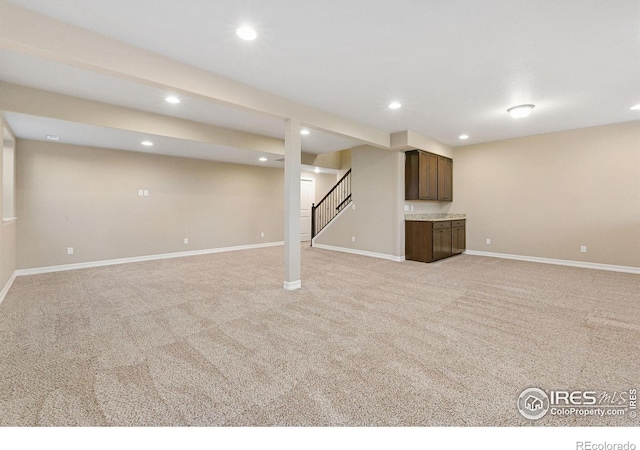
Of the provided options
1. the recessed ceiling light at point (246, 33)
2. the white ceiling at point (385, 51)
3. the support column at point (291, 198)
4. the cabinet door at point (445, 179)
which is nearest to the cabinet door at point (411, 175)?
the cabinet door at point (445, 179)

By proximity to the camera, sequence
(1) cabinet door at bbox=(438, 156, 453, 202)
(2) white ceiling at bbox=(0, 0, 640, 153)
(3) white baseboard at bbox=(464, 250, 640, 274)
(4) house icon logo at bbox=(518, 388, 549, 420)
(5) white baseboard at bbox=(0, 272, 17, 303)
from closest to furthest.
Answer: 1. (4) house icon logo at bbox=(518, 388, 549, 420)
2. (2) white ceiling at bbox=(0, 0, 640, 153)
3. (5) white baseboard at bbox=(0, 272, 17, 303)
4. (3) white baseboard at bbox=(464, 250, 640, 274)
5. (1) cabinet door at bbox=(438, 156, 453, 202)

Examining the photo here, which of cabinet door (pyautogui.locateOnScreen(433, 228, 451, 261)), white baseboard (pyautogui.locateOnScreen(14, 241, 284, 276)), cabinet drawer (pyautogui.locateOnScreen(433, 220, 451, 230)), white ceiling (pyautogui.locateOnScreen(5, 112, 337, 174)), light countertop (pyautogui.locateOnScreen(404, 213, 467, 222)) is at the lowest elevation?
white baseboard (pyautogui.locateOnScreen(14, 241, 284, 276))

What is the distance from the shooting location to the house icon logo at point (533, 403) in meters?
1.58

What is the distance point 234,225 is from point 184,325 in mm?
5153

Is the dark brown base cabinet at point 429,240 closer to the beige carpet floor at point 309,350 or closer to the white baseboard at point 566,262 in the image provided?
the white baseboard at point 566,262

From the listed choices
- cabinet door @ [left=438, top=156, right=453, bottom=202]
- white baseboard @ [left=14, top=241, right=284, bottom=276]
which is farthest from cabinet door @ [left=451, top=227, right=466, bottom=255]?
white baseboard @ [left=14, top=241, right=284, bottom=276]

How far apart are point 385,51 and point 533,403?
2998 millimetres

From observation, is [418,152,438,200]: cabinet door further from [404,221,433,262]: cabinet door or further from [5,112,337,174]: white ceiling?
[5,112,337,174]: white ceiling

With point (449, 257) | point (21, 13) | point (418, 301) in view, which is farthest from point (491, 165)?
point (21, 13)

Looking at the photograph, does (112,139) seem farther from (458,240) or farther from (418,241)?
(458,240)

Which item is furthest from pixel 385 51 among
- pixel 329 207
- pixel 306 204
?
pixel 306 204

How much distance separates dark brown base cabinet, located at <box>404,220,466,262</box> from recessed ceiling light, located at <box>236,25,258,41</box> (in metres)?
4.72

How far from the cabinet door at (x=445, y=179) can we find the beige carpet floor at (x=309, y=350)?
2.91 metres

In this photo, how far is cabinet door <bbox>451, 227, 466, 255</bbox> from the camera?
6.56 m
